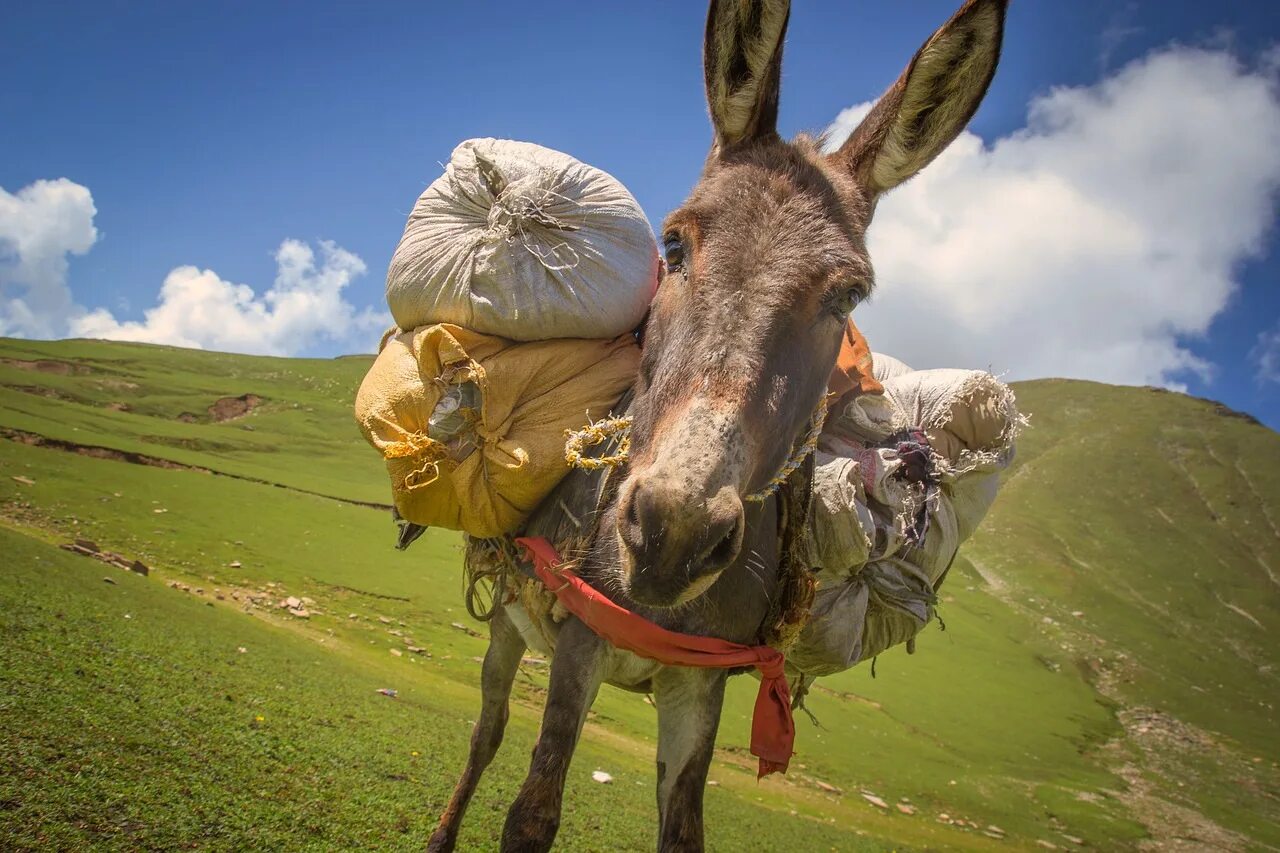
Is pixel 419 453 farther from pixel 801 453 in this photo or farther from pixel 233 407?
pixel 233 407

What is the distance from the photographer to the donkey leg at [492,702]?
15.3 ft

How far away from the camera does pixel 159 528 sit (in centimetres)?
1734

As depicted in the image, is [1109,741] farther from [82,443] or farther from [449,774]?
[82,443]

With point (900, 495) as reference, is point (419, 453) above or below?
below

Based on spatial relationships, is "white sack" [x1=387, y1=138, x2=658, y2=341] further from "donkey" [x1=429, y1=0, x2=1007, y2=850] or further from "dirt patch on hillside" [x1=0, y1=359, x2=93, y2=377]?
"dirt patch on hillside" [x1=0, y1=359, x2=93, y2=377]

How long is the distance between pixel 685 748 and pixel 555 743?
2.01 ft

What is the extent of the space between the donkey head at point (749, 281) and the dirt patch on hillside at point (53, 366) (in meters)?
59.6

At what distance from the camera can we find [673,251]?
2.64 meters

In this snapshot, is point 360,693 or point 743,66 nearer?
point 743,66

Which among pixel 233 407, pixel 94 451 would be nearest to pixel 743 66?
pixel 94 451

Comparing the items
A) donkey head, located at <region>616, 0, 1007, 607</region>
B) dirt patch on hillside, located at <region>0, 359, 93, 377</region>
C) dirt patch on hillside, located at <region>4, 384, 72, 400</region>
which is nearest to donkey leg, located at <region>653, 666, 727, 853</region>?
donkey head, located at <region>616, 0, 1007, 607</region>

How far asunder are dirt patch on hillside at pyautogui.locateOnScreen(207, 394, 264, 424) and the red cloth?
174ft

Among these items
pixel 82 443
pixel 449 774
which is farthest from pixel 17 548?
pixel 82 443

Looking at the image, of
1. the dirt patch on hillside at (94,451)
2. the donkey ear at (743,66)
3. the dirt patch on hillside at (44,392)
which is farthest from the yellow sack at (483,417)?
the dirt patch on hillside at (44,392)
